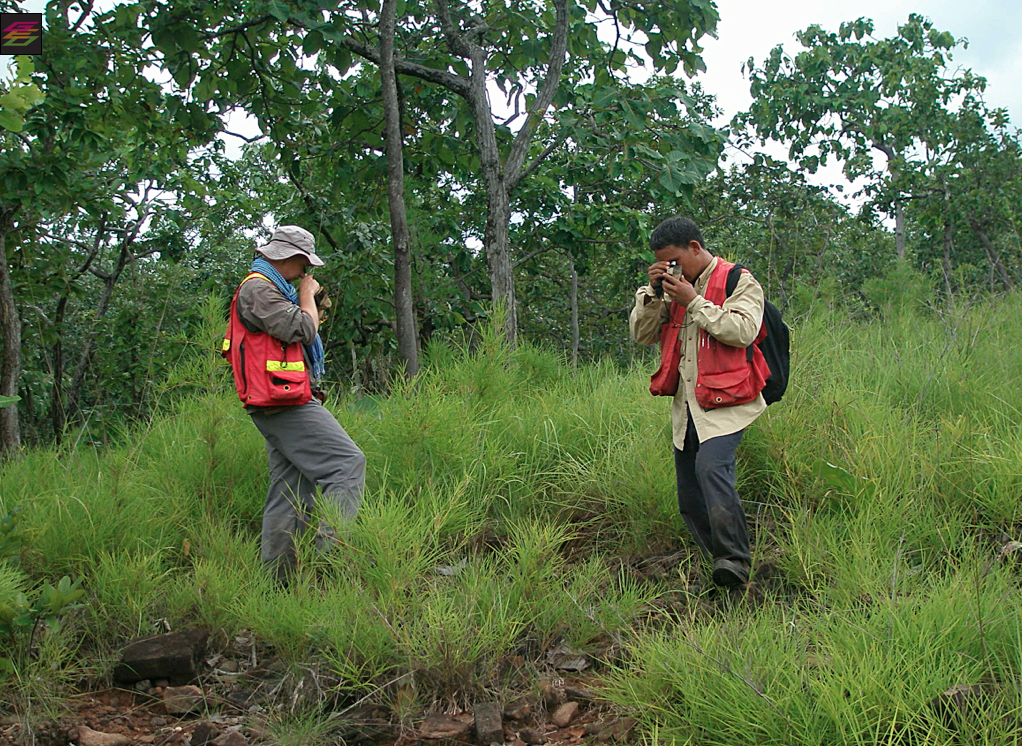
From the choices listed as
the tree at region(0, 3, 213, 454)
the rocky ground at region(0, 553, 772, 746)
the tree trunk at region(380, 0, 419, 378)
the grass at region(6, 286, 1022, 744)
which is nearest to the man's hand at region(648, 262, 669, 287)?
the grass at region(6, 286, 1022, 744)

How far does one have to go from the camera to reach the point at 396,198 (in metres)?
6.36

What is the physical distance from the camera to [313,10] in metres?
6.07

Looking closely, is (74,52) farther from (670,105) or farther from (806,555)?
(806,555)

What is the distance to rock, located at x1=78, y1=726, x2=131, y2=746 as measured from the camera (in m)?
3.30

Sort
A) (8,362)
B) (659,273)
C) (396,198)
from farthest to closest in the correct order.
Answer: (396,198), (8,362), (659,273)

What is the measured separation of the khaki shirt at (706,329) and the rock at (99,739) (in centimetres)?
261

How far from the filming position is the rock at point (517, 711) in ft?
10.8

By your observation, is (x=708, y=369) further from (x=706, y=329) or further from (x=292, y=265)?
(x=292, y=265)

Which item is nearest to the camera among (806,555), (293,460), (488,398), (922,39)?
(806,555)

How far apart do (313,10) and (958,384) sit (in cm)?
491

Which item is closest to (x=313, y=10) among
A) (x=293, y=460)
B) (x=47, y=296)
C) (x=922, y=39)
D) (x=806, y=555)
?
(x=293, y=460)

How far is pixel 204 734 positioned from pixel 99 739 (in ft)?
1.36

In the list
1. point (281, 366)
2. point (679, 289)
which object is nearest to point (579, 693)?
point (679, 289)

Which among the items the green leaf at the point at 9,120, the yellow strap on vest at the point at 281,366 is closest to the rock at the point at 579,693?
the yellow strap on vest at the point at 281,366
